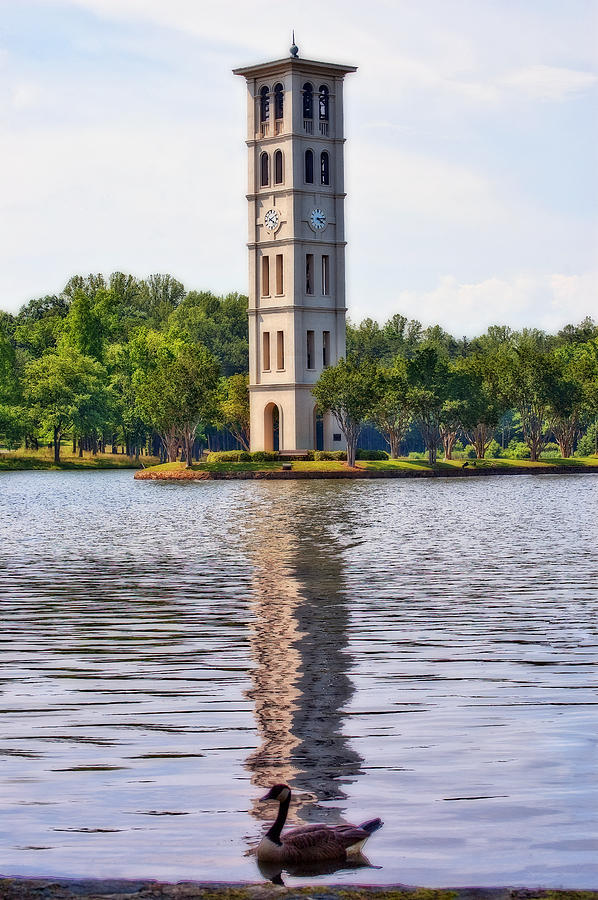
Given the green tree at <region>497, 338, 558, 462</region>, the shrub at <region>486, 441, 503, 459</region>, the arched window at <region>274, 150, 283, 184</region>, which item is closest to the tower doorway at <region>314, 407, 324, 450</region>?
the green tree at <region>497, 338, 558, 462</region>

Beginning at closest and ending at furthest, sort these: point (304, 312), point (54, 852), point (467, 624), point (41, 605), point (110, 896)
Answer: point (110, 896) < point (54, 852) < point (467, 624) < point (41, 605) < point (304, 312)

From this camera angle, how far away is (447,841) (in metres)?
9.73

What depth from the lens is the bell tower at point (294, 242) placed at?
124 meters

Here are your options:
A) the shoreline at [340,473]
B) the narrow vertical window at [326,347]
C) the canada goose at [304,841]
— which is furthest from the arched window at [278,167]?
the canada goose at [304,841]

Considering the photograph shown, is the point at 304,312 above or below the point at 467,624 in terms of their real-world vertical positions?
above

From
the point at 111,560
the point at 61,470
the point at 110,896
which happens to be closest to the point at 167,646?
the point at 110,896

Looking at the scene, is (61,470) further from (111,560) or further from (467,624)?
(467,624)

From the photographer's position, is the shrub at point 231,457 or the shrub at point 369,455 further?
the shrub at point 369,455

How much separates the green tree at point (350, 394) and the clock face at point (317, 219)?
16.7m

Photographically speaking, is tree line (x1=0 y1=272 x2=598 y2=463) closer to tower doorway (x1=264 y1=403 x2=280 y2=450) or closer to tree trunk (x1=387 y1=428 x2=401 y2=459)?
tree trunk (x1=387 y1=428 x2=401 y2=459)

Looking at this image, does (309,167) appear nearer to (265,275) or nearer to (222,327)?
(265,275)

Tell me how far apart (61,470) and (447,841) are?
5270 inches

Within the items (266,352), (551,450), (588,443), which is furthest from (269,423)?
(551,450)

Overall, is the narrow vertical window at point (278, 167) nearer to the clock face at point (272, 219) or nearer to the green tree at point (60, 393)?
the clock face at point (272, 219)
